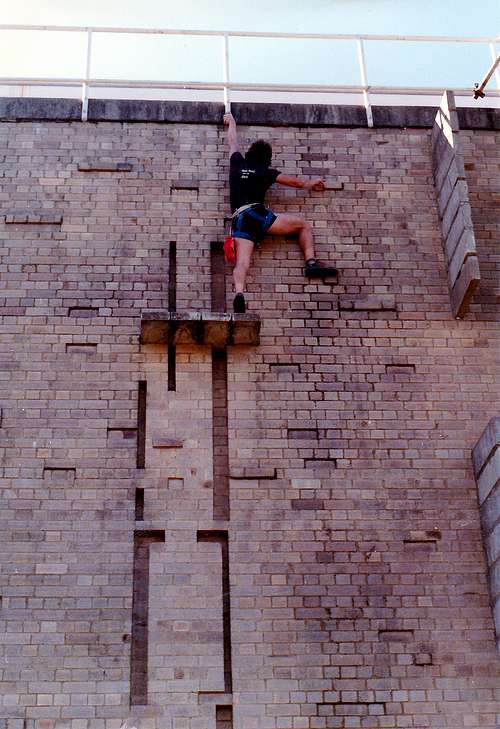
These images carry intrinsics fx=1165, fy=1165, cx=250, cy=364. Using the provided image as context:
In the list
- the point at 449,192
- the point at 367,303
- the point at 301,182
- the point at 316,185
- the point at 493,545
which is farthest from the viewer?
the point at 316,185

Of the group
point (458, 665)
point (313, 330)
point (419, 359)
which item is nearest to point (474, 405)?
point (419, 359)

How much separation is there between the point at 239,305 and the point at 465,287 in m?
2.36

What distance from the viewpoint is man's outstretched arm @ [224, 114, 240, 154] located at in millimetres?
13023

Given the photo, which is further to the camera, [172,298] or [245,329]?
[172,298]

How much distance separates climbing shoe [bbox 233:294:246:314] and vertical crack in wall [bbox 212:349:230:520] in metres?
0.43

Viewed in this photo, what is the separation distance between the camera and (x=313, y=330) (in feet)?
40.1

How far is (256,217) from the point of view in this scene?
12.5 meters

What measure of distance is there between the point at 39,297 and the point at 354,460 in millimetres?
3712

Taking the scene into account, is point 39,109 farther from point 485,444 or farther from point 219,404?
point 485,444

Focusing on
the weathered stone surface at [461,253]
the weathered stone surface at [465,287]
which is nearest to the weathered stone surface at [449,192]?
the weathered stone surface at [461,253]

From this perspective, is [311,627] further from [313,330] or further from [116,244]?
[116,244]

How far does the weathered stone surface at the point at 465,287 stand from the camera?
12029mm

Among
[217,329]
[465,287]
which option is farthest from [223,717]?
[465,287]

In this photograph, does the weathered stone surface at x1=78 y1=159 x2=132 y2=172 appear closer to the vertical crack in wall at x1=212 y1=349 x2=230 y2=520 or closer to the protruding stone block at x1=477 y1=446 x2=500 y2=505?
the vertical crack in wall at x1=212 y1=349 x2=230 y2=520
